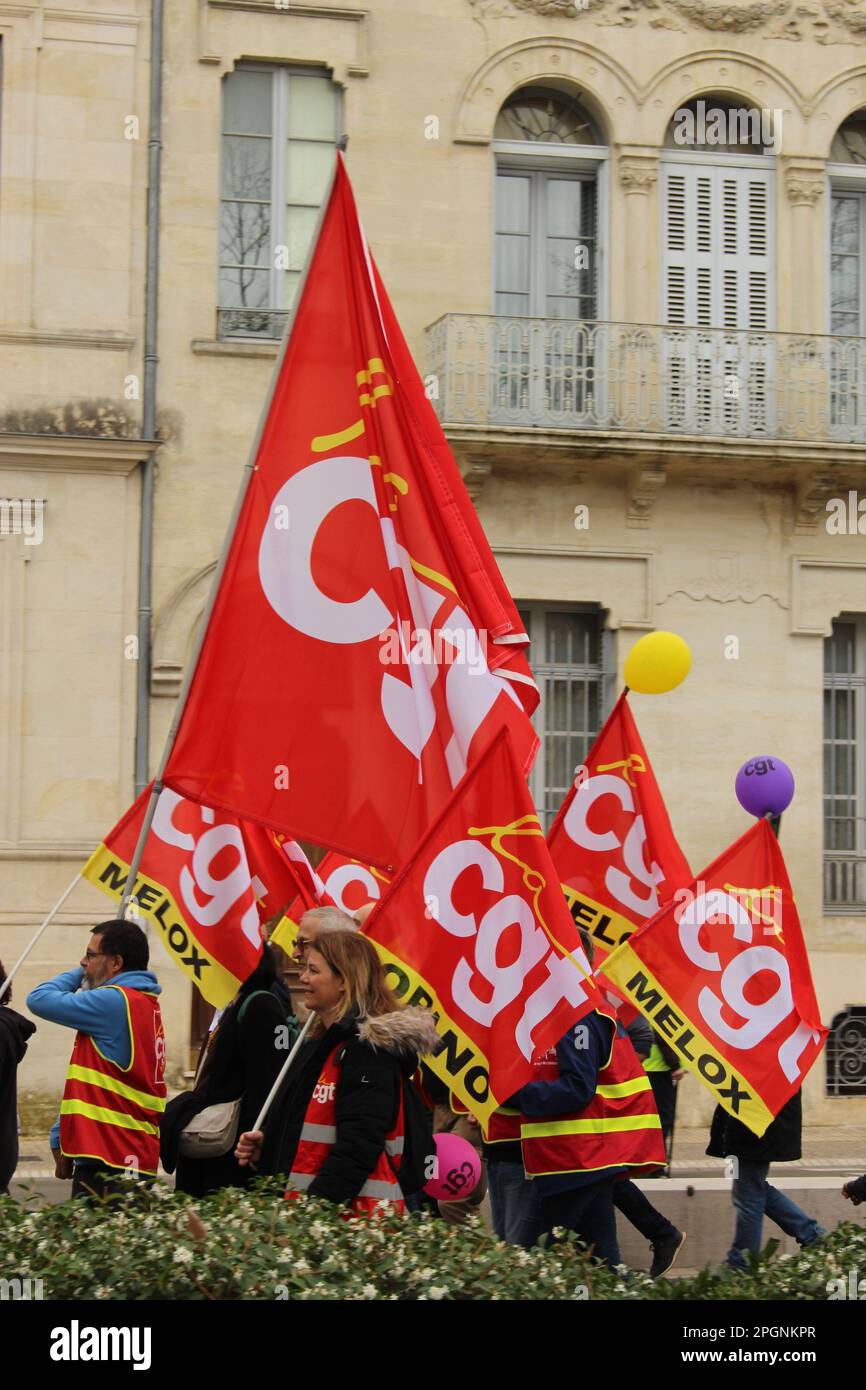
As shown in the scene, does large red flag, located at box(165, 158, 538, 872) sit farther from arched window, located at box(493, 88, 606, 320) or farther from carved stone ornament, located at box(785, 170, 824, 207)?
carved stone ornament, located at box(785, 170, 824, 207)

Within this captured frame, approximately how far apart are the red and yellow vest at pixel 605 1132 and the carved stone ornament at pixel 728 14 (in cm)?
1162

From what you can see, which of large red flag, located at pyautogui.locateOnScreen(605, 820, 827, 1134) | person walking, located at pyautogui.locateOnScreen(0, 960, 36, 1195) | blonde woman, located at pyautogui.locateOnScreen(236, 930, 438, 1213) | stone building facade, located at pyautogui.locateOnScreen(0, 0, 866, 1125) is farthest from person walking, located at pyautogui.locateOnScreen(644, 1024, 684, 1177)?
stone building facade, located at pyautogui.locateOnScreen(0, 0, 866, 1125)

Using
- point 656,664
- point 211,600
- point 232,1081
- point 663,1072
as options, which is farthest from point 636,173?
point 232,1081

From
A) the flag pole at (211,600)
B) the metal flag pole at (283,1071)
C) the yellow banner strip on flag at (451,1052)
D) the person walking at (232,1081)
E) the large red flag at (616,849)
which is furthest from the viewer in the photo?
the large red flag at (616,849)

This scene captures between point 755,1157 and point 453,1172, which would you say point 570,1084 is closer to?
point 453,1172

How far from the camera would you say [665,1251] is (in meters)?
8.73

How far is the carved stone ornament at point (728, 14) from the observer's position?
54.4ft

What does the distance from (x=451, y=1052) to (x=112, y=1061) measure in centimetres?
134

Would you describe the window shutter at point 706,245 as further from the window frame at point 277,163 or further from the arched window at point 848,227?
the window frame at point 277,163

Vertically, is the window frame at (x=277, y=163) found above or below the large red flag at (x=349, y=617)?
above

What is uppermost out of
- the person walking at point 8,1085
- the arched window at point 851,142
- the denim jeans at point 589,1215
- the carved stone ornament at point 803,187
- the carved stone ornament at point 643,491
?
the arched window at point 851,142

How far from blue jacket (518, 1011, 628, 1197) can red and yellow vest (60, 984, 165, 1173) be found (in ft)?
4.34

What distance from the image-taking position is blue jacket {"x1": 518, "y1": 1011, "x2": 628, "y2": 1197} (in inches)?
270

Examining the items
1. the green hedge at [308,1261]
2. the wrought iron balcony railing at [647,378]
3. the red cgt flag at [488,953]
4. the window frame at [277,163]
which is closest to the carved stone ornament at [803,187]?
the wrought iron balcony railing at [647,378]
